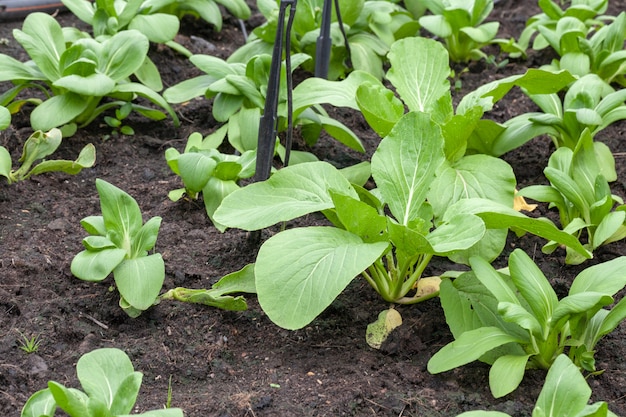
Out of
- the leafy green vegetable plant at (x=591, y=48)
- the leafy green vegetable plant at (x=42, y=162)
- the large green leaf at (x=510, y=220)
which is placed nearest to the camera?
the large green leaf at (x=510, y=220)

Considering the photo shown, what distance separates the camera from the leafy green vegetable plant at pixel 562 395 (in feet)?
5.94

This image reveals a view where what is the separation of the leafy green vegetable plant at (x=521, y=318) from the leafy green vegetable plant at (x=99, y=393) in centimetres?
77

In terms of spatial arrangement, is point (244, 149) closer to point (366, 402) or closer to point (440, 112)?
point (440, 112)

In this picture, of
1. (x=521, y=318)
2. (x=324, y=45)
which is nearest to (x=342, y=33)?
(x=324, y=45)

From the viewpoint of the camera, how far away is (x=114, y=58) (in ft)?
10.9

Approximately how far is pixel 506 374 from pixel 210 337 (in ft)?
2.75

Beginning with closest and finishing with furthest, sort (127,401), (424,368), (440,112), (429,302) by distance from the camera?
(127,401)
(424,368)
(429,302)
(440,112)

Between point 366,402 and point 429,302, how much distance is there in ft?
1.78

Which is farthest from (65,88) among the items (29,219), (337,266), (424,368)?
(424,368)

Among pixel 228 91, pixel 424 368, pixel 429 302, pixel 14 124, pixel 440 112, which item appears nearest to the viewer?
pixel 424 368

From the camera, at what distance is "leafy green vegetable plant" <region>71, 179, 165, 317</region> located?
90.8 inches

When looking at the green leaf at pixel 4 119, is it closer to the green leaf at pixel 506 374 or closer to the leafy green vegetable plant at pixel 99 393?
the leafy green vegetable plant at pixel 99 393

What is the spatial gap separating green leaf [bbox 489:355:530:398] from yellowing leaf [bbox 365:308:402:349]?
36 cm

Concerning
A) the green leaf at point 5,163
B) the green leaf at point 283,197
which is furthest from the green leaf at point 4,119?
the green leaf at point 283,197
